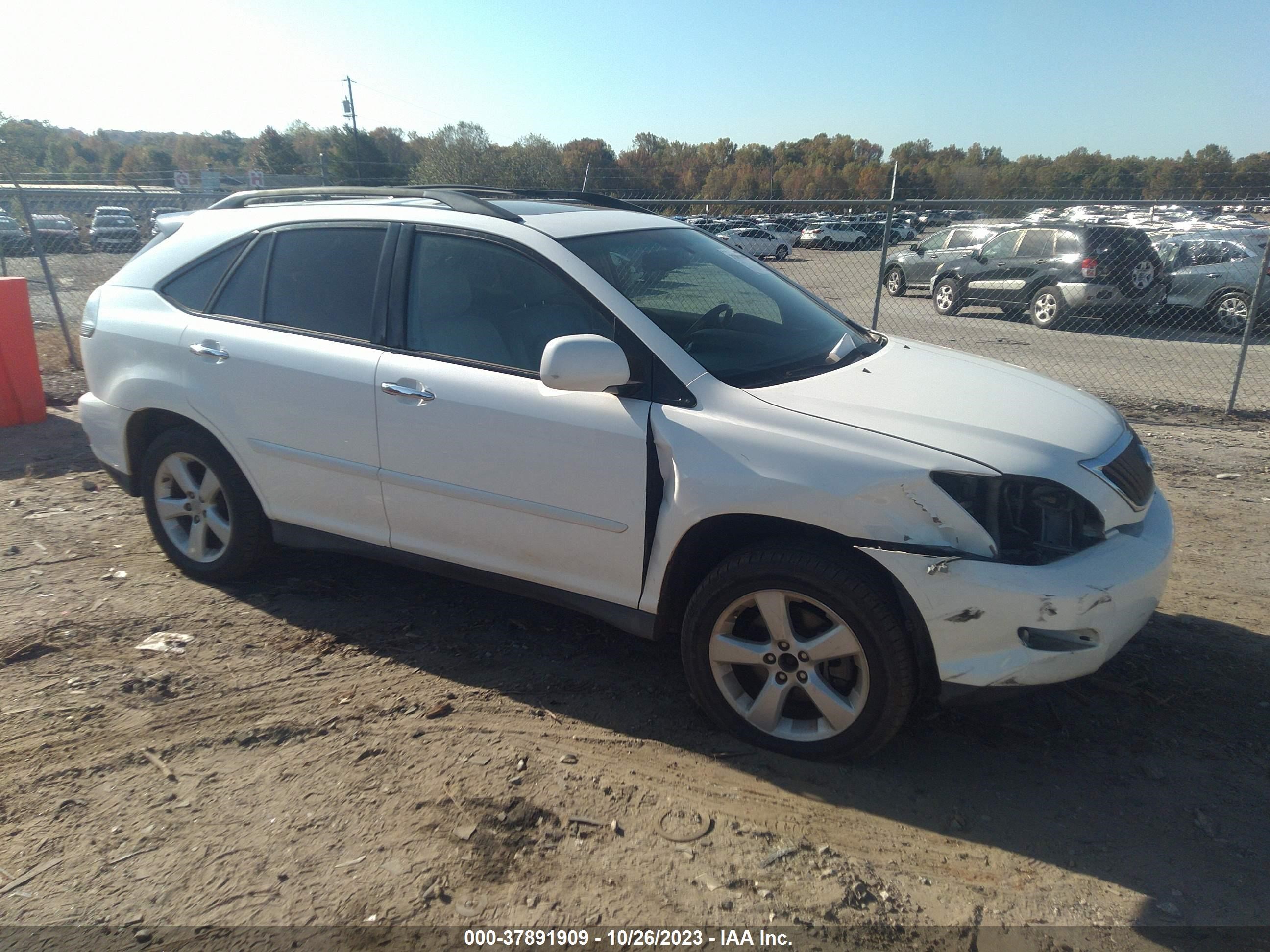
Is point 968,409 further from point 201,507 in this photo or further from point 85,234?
point 85,234

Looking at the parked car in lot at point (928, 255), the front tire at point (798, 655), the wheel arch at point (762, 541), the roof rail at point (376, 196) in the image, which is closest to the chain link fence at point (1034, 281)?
the parked car in lot at point (928, 255)

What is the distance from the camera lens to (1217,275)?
41.8ft

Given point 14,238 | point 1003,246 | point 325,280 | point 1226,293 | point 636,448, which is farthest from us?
point 1003,246

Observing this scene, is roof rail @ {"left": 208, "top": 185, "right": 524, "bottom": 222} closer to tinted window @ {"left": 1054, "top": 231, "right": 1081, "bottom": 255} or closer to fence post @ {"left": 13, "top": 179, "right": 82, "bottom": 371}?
fence post @ {"left": 13, "top": 179, "right": 82, "bottom": 371}

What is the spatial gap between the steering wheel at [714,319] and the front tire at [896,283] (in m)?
16.6

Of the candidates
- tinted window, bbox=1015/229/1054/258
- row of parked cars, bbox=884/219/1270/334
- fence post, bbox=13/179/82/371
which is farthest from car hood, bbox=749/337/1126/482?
tinted window, bbox=1015/229/1054/258

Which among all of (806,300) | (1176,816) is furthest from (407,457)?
(1176,816)

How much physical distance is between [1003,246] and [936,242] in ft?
12.4

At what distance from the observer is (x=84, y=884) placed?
2.54 m

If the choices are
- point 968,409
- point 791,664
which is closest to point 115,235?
point 791,664

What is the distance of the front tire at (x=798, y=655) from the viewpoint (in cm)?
281

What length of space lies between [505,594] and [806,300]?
208 cm

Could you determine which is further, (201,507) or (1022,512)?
(201,507)

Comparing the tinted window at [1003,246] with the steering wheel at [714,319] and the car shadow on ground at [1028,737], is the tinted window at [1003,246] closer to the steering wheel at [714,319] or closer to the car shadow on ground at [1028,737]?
the car shadow on ground at [1028,737]
